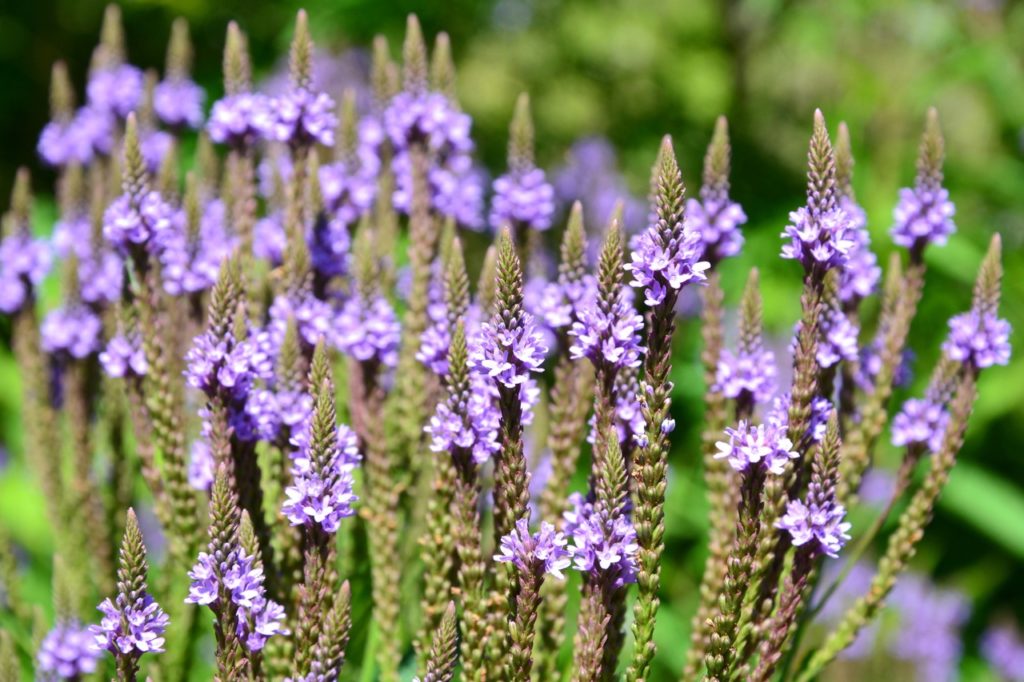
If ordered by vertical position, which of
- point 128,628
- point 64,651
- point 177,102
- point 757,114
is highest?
point 757,114

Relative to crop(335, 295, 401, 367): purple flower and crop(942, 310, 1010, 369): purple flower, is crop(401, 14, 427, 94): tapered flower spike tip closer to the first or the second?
crop(335, 295, 401, 367): purple flower

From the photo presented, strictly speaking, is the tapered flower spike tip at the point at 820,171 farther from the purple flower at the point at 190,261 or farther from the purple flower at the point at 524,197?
the purple flower at the point at 190,261

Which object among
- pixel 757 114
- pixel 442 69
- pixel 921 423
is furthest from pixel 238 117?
pixel 757 114

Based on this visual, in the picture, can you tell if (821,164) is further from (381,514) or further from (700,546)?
(700,546)

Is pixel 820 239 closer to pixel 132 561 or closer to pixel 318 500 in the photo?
pixel 318 500

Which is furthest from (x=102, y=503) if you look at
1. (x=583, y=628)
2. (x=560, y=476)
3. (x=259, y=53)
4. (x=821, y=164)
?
(x=259, y=53)

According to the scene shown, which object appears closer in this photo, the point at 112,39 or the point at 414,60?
the point at 414,60
